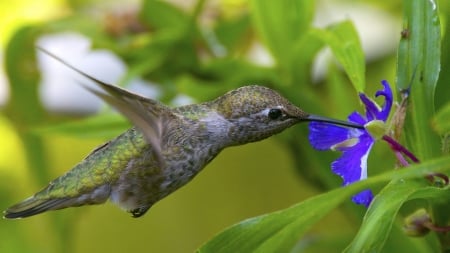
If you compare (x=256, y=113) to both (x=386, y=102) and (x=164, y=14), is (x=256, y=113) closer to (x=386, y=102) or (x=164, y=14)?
(x=386, y=102)

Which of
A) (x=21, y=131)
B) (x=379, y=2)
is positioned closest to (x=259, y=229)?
(x=21, y=131)

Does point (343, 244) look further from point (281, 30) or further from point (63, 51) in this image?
point (63, 51)

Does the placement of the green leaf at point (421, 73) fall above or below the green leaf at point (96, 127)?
below

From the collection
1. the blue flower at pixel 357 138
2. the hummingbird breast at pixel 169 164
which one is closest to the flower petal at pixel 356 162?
the blue flower at pixel 357 138

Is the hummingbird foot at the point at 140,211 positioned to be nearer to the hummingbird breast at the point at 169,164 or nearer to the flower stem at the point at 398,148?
the hummingbird breast at the point at 169,164

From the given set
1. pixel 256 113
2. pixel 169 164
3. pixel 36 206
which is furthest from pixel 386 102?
pixel 36 206
